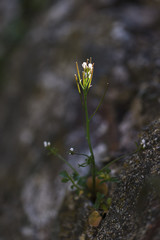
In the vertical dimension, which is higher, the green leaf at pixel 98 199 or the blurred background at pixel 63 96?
the blurred background at pixel 63 96

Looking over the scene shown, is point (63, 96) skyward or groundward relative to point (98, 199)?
skyward

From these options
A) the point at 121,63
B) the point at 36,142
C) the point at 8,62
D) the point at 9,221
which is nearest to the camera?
the point at 9,221

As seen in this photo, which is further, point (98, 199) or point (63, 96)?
point (63, 96)

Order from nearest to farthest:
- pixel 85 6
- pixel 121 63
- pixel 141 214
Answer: pixel 141 214 → pixel 121 63 → pixel 85 6

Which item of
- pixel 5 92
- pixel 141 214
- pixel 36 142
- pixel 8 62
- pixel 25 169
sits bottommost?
pixel 141 214

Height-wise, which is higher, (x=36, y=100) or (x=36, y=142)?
(x=36, y=100)

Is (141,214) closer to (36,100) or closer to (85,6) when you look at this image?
(36,100)

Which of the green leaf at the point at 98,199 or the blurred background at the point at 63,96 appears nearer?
the green leaf at the point at 98,199

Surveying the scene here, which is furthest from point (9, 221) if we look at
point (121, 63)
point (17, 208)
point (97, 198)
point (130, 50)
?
point (130, 50)
